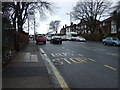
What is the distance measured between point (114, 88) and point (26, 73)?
3648 mm

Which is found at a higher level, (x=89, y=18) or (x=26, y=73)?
(x=89, y=18)

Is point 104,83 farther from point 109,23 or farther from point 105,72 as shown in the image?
point 109,23

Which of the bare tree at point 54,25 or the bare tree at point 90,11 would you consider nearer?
the bare tree at point 90,11

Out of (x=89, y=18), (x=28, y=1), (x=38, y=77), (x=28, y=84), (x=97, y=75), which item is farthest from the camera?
(x=89, y=18)

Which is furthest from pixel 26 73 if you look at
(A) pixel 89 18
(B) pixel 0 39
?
(A) pixel 89 18

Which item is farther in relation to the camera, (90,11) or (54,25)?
(54,25)

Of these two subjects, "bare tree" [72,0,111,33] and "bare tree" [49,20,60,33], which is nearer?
"bare tree" [72,0,111,33]

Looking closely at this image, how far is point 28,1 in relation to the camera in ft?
90.3

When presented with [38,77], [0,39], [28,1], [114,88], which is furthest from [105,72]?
[28,1]

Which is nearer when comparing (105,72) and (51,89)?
(51,89)

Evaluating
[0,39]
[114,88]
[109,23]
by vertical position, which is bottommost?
[114,88]

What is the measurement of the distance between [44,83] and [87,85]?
1.49 metres

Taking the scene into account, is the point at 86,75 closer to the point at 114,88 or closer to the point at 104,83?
the point at 104,83

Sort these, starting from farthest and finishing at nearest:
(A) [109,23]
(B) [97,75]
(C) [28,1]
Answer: (A) [109,23] < (C) [28,1] < (B) [97,75]
